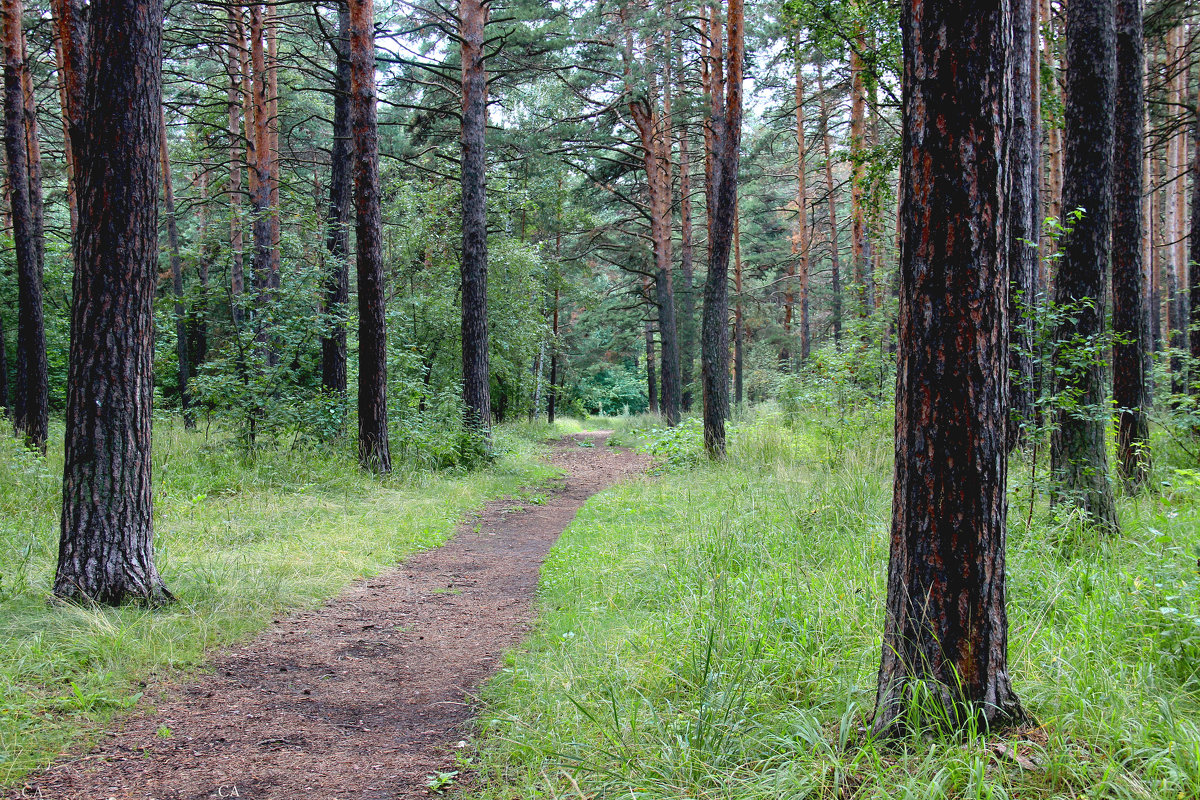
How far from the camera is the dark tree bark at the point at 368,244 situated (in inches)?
365

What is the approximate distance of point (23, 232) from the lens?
1013cm

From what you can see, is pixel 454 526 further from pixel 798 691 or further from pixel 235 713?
pixel 798 691

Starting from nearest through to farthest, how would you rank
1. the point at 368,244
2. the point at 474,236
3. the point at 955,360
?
the point at 955,360 < the point at 368,244 < the point at 474,236

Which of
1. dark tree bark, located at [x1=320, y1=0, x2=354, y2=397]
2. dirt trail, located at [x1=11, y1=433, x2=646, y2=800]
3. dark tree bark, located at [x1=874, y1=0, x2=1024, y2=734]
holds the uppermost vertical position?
dark tree bark, located at [x1=320, y1=0, x2=354, y2=397]

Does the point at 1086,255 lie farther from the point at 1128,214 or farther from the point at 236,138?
the point at 236,138

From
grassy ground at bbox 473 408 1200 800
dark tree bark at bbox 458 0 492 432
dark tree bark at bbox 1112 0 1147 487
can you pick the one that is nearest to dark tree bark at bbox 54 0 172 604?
grassy ground at bbox 473 408 1200 800

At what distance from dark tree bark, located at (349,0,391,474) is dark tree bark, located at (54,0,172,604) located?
16.4ft

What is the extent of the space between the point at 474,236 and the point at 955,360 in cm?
1071

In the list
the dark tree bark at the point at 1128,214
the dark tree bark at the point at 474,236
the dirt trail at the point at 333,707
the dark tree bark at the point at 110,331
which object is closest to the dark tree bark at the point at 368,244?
the dark tree bark at the point at 474,236

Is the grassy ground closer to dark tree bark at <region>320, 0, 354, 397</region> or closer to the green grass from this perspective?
the green grass

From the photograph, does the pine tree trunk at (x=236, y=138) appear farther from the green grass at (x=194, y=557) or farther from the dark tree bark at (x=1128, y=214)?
the dark tree bark at (x=1128, y=214)

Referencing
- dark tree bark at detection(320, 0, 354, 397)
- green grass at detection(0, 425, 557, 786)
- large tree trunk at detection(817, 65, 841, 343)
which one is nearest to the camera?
green grass at detection(0, 425, 557, 786)

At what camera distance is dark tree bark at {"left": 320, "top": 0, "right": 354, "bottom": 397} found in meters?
10.3

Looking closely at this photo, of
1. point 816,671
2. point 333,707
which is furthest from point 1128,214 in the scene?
point 333,707
